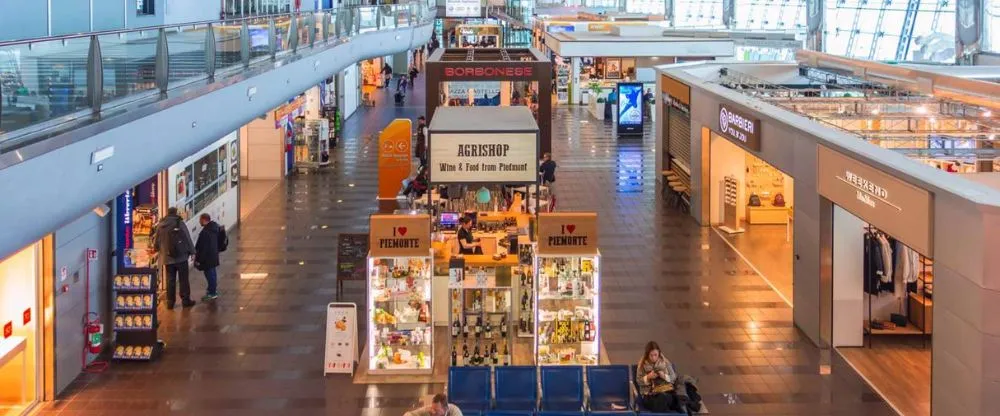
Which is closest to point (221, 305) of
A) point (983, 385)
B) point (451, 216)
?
point (451, 216)

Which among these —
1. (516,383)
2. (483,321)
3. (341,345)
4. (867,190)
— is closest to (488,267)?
(483,321)

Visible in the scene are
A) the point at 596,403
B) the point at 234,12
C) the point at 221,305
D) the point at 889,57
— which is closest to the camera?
the point at 596,403

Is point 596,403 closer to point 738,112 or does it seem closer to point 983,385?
point 983,385

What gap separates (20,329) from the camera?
9.60 metres

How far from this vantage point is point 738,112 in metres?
15.4

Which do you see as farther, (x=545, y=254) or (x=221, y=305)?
(x=221, y=305)

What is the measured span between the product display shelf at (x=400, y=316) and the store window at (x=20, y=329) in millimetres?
3154

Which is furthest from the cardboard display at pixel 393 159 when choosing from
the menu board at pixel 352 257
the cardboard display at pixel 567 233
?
the cardboard display at pixel 567 233

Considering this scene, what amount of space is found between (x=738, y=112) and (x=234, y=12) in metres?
12.9

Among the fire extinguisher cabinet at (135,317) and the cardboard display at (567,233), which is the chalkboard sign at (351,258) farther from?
the cardboard display at (567,233)

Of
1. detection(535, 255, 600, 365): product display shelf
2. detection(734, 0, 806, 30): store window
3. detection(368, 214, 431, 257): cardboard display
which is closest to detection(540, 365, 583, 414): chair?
detection(535, 255, 600, 365): product display shelf

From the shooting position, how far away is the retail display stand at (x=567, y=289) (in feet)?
35.7

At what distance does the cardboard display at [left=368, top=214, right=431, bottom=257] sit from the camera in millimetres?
10898

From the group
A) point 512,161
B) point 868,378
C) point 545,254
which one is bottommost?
point 868,378
